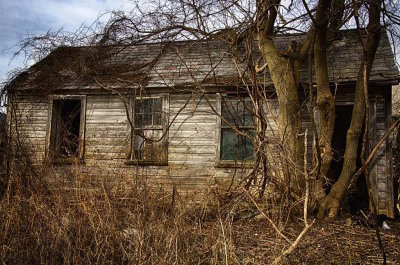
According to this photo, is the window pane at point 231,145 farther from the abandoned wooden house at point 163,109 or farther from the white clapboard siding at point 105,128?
the white clapboard siding at point 105,128

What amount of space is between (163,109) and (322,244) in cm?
535

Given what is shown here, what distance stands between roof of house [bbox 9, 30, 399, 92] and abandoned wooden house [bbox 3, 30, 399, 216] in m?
0.03

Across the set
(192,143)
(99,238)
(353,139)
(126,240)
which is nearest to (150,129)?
(192,143)

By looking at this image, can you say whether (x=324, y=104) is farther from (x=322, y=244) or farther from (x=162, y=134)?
(x=162, y=134)

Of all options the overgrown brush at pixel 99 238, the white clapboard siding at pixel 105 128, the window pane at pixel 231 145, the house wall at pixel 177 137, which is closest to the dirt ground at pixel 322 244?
the overgrown brush at pixel 99 238

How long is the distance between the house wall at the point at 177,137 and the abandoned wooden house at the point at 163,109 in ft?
0.08

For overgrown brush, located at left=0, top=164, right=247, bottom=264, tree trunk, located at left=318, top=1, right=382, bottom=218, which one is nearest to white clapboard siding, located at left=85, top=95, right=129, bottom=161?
overgrown brush, located at left=0, top=164, right=247, bottom=264

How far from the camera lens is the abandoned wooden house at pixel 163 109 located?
334 inches

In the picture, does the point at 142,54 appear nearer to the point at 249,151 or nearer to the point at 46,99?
the point at 46,99

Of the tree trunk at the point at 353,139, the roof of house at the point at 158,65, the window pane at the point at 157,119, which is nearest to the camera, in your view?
the tree trunk at the point at 353,139

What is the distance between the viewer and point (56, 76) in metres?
10.5

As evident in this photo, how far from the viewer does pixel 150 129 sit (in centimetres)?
957

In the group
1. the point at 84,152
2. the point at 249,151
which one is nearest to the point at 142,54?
the point at 84,152

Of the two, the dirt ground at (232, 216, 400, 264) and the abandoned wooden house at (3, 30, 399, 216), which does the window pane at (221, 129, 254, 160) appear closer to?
the abandoned wooden house at (3, 30, 399, 216)
